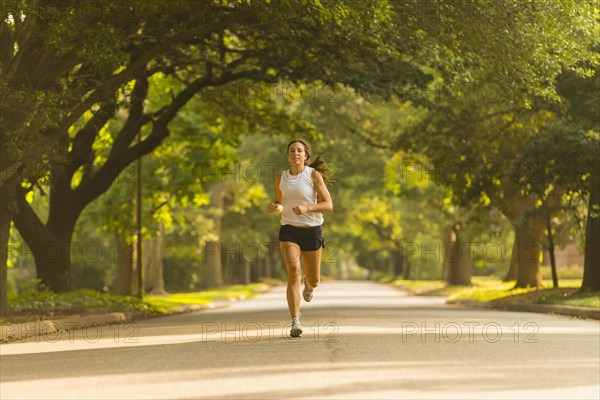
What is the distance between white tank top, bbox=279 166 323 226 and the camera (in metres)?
12.2

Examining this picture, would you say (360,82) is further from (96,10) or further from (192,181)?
(192,181)

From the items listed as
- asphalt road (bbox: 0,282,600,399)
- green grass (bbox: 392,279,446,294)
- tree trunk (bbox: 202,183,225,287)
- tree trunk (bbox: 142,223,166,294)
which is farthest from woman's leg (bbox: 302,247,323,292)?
tree trunk (bbox: 202,183,225,287)

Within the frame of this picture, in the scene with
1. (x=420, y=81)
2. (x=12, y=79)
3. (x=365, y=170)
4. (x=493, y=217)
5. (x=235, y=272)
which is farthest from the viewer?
(x=235, y=272)

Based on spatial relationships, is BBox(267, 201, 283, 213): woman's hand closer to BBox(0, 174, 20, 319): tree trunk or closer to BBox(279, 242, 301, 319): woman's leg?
BBox(279, 242, 301, 319): woman's leg

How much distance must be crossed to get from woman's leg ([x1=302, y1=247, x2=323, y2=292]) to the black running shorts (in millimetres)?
96

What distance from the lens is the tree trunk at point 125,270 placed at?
37156mm

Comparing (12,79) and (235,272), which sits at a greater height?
(12,79)

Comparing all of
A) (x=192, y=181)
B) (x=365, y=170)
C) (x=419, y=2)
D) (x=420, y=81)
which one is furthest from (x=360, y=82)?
(x=365, y=170)

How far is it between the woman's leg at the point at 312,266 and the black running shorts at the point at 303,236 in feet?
0.31

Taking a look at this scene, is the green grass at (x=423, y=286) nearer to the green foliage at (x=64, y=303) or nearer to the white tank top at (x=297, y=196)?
the green foliage at (x=64, y=303)

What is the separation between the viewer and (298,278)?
12.5m

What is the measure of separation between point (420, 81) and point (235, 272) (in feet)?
192

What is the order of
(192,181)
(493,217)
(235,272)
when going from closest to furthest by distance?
(192,181), (493,217), (235,272)

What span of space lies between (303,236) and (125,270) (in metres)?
26.2
